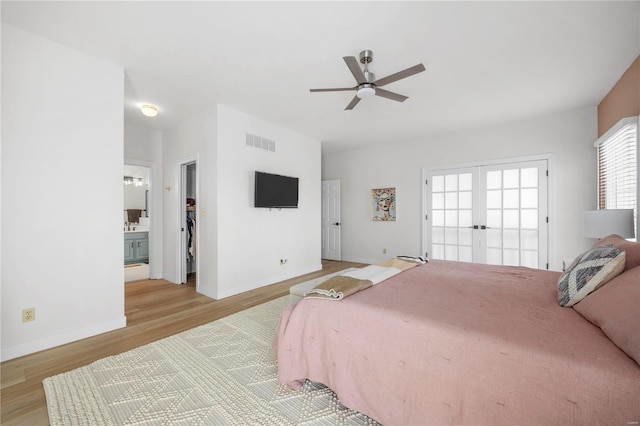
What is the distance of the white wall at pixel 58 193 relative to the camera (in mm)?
2127

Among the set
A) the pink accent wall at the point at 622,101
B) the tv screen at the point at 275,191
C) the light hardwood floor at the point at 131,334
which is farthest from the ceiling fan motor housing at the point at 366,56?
the light hardwood floor at the point at 131,334

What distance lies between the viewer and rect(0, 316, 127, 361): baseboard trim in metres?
2.10

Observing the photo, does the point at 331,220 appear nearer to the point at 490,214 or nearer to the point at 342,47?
the point at 490,214

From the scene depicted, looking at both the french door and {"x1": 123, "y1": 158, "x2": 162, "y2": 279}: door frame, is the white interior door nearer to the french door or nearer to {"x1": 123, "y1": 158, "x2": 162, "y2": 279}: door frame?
the french door

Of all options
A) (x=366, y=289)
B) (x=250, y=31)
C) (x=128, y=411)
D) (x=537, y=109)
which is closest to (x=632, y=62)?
(x=537, y=109)

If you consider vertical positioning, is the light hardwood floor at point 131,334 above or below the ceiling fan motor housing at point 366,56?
below

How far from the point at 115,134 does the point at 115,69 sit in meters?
0.65

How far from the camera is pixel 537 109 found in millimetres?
3822

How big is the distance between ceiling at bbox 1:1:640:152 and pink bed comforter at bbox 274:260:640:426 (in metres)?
2.02

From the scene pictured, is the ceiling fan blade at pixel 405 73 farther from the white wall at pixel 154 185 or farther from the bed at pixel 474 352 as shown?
the white wall at pixel 154 185

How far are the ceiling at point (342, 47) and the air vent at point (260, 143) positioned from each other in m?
0.47

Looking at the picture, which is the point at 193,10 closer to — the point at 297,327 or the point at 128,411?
the point at 297,327

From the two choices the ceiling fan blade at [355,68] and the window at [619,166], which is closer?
the ceiling fan blade at [355,68]

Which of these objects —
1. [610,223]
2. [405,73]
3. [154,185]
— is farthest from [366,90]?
[154,185]
